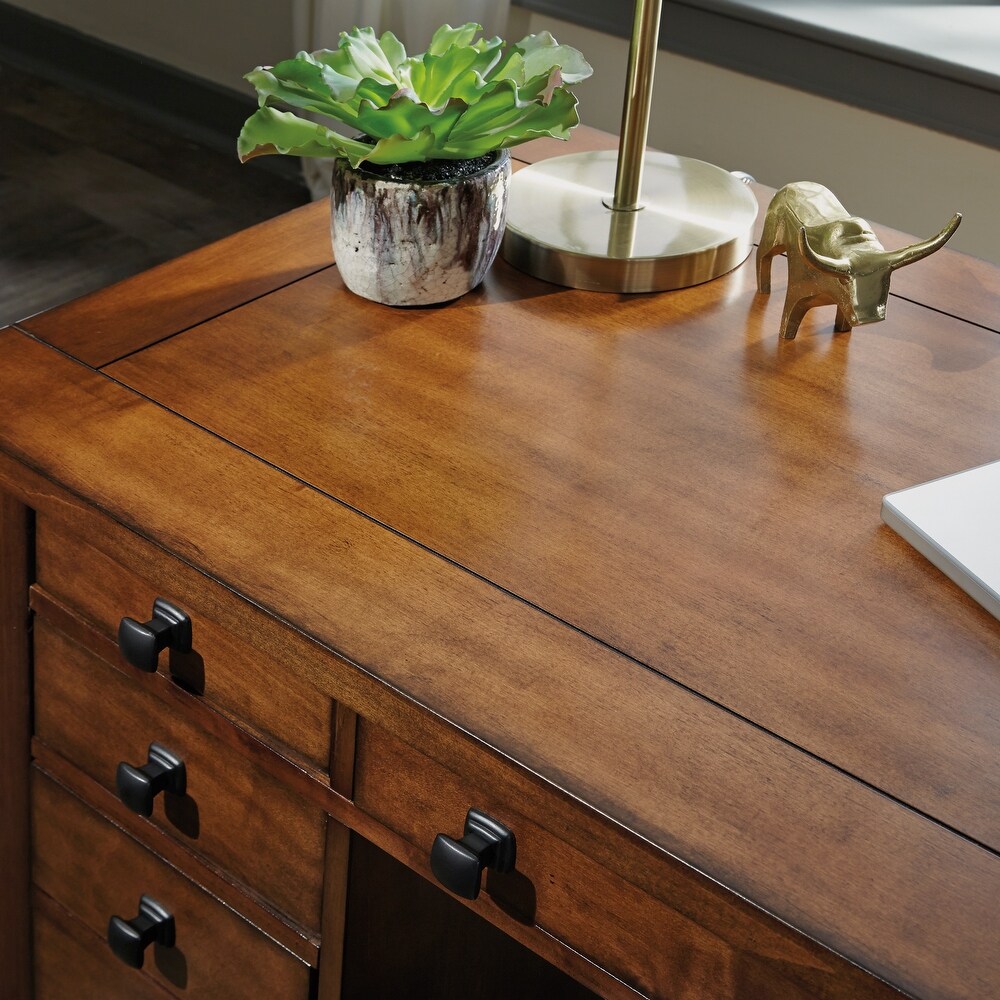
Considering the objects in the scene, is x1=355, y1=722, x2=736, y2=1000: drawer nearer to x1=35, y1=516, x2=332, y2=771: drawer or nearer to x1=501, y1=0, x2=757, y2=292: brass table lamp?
x1=35, y1=516, x2=332, y2=771: drawer

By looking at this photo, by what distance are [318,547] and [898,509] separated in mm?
329

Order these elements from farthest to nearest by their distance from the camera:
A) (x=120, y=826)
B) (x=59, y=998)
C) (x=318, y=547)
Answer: (x=59, y=998) → (x=120, y=826) → (x=318, y=547)

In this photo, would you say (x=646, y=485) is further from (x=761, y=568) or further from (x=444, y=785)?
(x=444, y=785)

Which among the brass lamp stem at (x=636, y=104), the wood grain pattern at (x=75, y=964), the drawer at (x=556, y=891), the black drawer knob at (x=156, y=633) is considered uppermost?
the brass lamp stem at (x=636, y=104)

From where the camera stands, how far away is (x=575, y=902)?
65 centimetres

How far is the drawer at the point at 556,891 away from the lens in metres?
0.61

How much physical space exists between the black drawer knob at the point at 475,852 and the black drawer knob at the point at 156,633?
0.20 metres

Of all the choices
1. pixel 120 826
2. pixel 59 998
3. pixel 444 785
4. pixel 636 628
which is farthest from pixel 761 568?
pixel 59 998

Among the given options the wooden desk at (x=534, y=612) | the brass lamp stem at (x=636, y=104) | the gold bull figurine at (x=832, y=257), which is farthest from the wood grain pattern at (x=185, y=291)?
the gold bull figurine at (x=832, y=257)

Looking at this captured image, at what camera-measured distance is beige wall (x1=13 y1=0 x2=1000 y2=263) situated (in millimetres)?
1724

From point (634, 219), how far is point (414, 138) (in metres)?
0.23

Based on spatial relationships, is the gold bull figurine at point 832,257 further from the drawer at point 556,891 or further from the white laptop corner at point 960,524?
Answer: the drawer at point 556,891

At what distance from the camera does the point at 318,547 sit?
72 centimetres

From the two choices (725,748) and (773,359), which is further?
(773,359)
